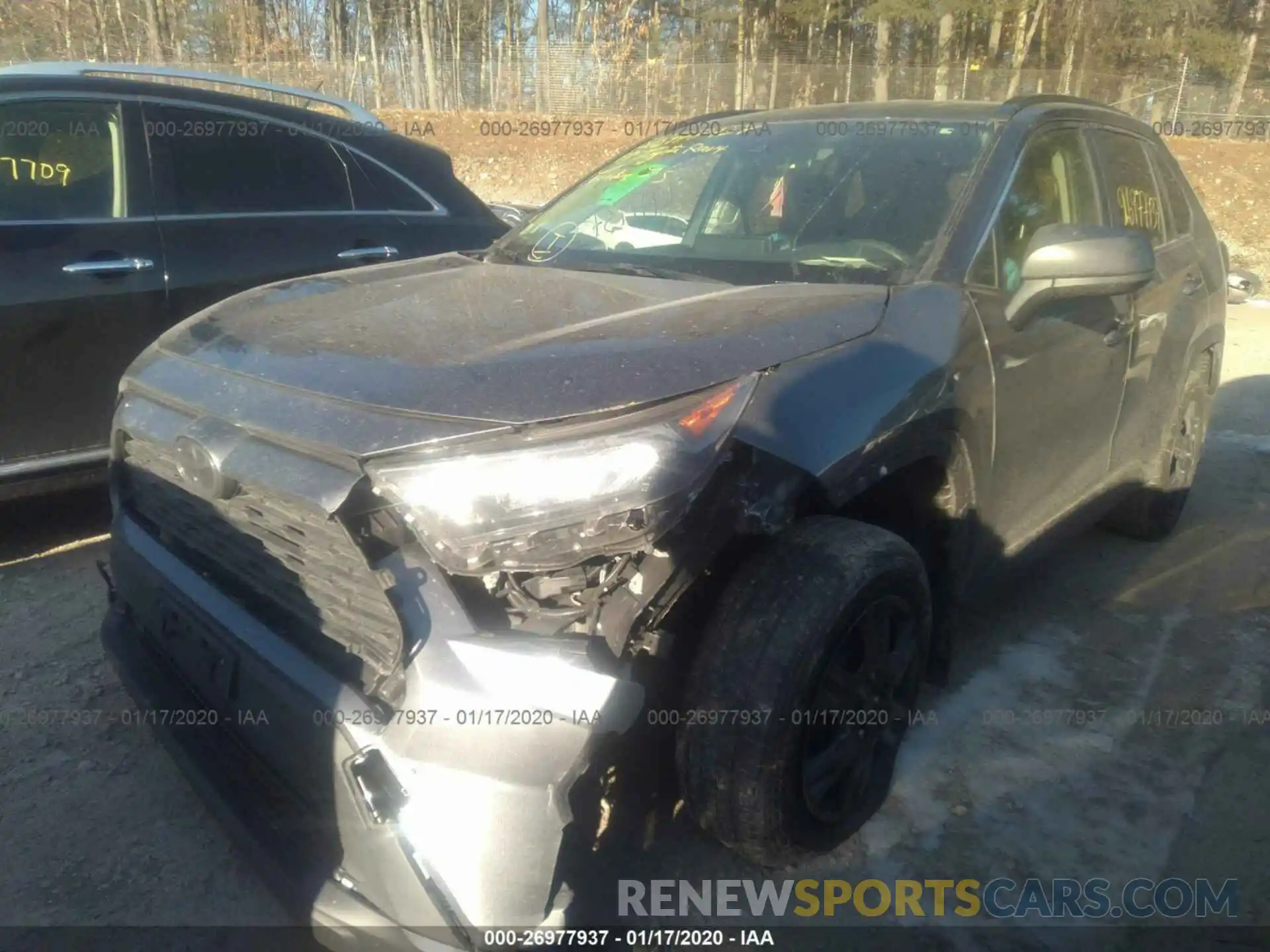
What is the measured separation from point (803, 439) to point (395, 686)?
0.94m

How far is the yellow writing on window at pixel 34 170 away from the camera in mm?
3750

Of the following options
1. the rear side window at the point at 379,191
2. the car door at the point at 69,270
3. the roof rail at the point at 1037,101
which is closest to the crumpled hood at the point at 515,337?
the roof rail at the point at 1037,101

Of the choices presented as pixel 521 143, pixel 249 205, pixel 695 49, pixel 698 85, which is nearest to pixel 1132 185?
pixel 249 205

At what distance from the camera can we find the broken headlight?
1701 mm

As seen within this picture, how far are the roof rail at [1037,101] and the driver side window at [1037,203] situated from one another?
117 millimetres

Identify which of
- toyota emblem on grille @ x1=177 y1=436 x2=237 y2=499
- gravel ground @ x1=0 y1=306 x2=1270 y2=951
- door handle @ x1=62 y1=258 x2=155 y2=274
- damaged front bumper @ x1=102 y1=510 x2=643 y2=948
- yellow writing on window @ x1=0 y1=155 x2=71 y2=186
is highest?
yellow writing on window @ x1=0 y1=155 x2=71 y2=186

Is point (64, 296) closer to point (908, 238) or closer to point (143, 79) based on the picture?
point (143, 79)

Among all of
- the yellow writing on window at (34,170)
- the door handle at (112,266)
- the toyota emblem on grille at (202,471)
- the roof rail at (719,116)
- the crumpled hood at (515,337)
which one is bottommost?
the toyota emblem on grille at (202,471)

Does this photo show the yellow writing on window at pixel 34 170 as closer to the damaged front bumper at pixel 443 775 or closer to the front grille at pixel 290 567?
the front grille at pixel 290 567

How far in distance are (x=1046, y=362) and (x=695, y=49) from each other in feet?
99.3

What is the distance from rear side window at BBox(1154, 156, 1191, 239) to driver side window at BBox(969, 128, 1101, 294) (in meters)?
0.90

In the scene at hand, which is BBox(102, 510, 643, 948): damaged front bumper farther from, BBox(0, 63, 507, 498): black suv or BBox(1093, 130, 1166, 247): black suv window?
BBox(1093, 130, 1166, 247): black suv window

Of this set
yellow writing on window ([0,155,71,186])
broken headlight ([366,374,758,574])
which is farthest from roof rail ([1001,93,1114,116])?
yellow writing on window ([0,155,71,186])

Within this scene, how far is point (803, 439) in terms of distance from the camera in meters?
2.03
